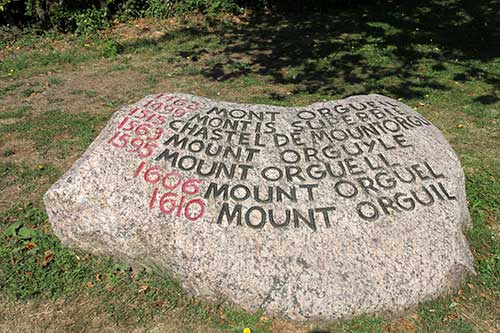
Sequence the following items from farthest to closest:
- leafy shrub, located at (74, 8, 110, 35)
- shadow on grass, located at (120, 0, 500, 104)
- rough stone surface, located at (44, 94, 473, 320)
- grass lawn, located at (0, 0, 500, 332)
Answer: leafy shrub, located at (74, 8, 110, 35) < shadow on grass, located at (120, 0, 500, 104) < grass lawn, located at (0, 0, 500, 332) < rough stone surface, located at (44, 94, 473, 320)

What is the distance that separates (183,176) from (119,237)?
2.65ft

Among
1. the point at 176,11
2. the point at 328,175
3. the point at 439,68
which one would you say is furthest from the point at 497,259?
the point at 176,11

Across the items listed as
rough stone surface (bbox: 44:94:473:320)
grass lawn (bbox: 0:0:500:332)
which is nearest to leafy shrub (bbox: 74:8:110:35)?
grass lawn (bbox: 0:0:500:332)

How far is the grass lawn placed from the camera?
4.11m

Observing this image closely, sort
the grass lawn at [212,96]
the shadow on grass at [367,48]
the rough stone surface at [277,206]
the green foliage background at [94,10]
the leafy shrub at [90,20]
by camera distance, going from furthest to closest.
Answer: the leafy shrub at [90,20] → the green foliage background at [94,10] → the shadow on grass at [367,48] → the grass lawn at [212,96] → the rough stone surface at [277,206]

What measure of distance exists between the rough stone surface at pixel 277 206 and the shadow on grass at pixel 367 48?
392 cm

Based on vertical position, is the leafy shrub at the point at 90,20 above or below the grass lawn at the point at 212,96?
above

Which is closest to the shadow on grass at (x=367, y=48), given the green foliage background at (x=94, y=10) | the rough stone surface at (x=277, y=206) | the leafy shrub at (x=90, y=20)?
the green foliage background at (x=94, y=10)

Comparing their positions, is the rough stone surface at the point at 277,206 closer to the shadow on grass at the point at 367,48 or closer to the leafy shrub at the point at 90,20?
the shadow on grass at the point at 367,48

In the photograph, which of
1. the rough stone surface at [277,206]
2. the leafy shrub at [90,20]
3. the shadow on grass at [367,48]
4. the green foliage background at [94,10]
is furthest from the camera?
the leafy shrub at [90,20]

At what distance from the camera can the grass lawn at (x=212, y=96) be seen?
411cm

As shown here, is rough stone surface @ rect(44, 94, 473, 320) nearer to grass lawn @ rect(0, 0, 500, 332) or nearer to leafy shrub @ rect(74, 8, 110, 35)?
grass lawn @ rect(0, 0, 500, 332)

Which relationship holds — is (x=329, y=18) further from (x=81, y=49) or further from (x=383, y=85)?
(x=81, y=49)

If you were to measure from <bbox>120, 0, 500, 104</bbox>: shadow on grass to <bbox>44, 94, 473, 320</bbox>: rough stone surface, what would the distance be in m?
3.92
